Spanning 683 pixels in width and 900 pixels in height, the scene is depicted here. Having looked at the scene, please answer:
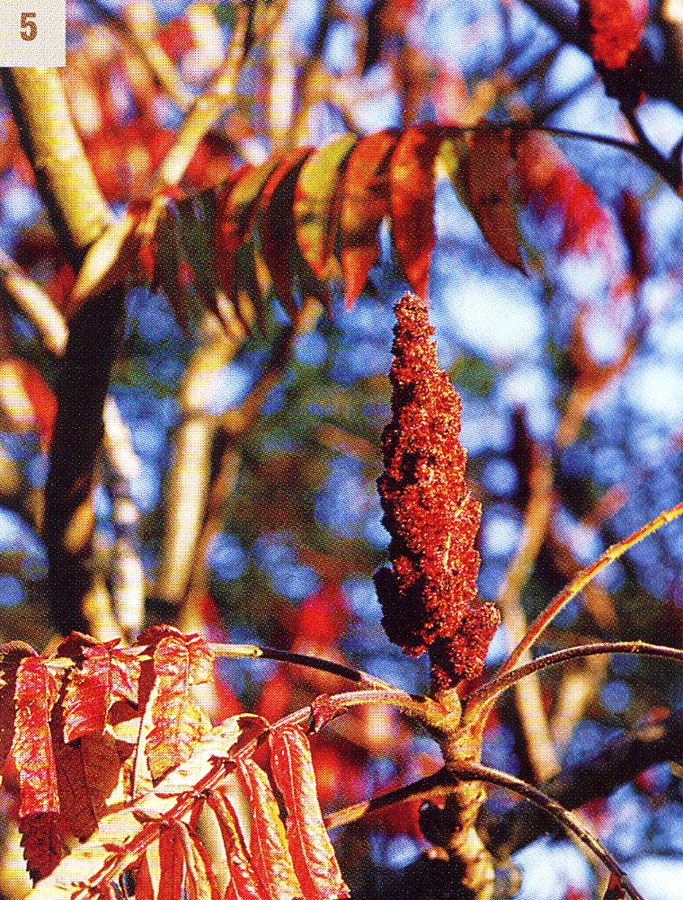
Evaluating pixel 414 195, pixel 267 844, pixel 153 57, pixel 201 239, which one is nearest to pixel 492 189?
pixel 414 195

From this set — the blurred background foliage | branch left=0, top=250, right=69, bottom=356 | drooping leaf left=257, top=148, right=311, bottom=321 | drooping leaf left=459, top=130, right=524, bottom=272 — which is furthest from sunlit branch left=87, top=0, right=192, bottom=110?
drooping leaf left=459, top=130, right=524, bottom=272

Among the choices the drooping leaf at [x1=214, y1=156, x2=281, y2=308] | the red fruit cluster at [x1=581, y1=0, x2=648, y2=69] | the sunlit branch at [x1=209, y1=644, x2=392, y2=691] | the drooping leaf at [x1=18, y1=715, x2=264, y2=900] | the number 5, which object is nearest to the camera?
the drooping leaf at [x1=18, y1=715, x2=264, y2=900]

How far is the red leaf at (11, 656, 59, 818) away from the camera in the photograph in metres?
0.56

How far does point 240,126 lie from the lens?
1743 millimetres

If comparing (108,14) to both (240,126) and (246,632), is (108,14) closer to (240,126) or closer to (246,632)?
(240,126)

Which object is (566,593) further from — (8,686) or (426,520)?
(8,686)

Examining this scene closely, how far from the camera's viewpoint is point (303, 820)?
55cm

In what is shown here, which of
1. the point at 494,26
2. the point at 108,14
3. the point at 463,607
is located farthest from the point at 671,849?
the point at 108,14

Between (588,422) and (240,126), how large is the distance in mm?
849

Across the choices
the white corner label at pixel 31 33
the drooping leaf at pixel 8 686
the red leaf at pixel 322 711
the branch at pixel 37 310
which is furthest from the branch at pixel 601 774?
the white corner label at pixel 31 33

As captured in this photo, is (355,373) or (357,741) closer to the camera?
(357,741)

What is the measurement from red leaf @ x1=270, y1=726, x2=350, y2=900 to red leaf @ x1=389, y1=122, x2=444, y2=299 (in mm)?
591

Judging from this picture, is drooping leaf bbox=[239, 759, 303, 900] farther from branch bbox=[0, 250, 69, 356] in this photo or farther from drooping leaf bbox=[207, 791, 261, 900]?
branch bbox=[0, 250, 69, 356]

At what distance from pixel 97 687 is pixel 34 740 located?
48 mm
